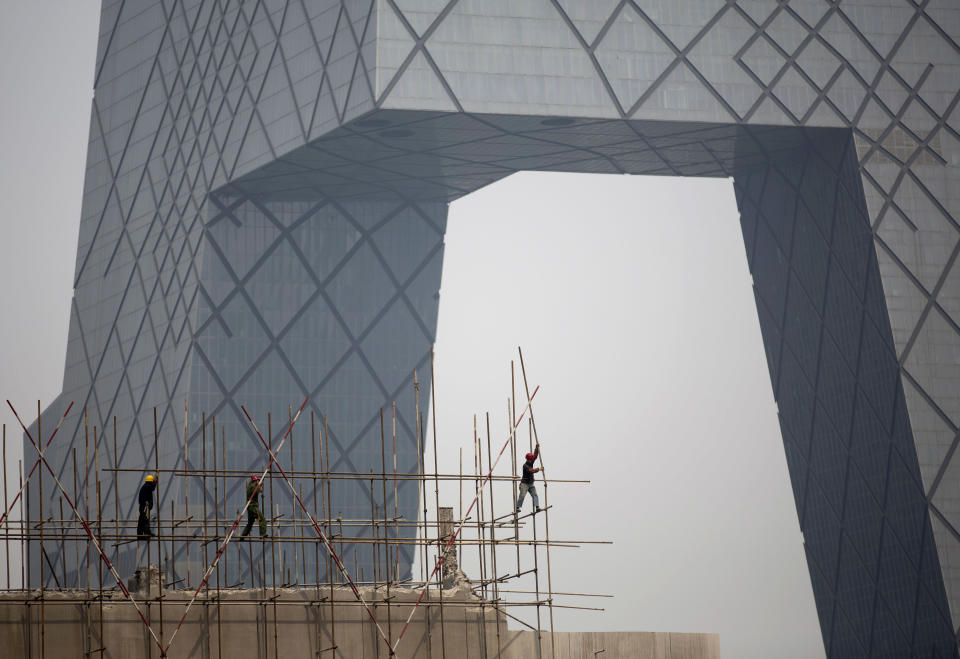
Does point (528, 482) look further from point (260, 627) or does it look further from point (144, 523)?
point (144, 523)

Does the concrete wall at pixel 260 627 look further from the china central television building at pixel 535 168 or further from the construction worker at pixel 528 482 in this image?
the china central television building at pixel 535 168

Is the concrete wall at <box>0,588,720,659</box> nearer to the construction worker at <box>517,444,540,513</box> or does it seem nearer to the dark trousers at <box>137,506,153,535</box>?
the dark trousers at <box>137,506,153,535</box>

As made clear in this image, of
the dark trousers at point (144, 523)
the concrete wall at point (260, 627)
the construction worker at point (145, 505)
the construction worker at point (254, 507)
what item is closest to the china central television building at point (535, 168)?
the construction worker at point (254, 507)

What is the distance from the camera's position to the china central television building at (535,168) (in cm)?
5675

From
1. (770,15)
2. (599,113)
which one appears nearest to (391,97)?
(599,113)

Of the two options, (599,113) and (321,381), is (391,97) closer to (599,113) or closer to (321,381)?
(599,113)

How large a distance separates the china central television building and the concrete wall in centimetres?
1882

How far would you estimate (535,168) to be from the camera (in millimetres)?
63094

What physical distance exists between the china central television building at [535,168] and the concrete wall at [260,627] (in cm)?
1882

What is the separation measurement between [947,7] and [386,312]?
25.9 m

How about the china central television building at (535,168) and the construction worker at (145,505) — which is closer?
the construction worker at (145,505)

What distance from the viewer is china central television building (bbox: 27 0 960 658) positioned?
56.8 metres

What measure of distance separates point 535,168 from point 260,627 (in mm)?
31490

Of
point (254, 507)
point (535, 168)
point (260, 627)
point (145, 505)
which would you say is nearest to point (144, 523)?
point (145, 505)
